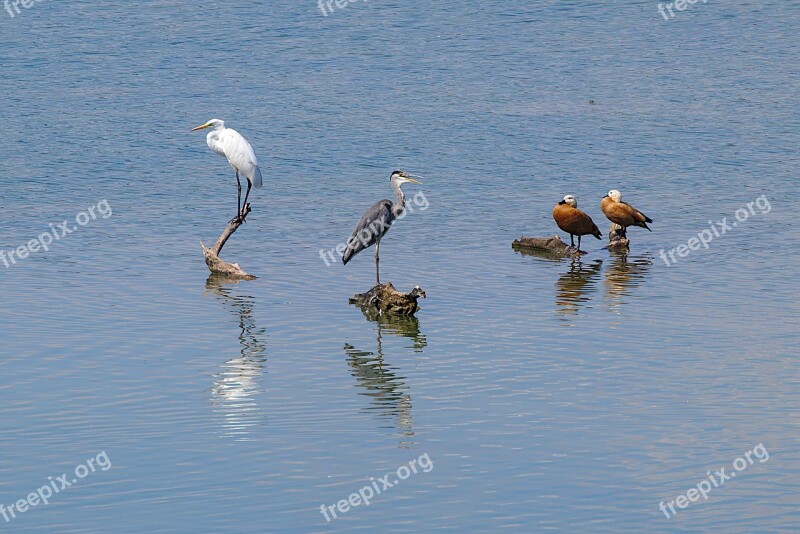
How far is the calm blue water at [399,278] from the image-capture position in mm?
14312

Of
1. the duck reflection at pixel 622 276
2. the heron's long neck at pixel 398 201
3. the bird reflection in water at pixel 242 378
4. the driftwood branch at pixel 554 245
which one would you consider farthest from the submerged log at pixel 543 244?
the bird reflection in water at pixel 242 378

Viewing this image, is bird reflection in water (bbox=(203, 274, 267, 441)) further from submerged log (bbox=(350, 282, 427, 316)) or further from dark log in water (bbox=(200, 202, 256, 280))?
submerged log (bbox=(350, 282, 427, 316))

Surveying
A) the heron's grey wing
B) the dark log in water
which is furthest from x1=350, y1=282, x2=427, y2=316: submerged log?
the dark log in water

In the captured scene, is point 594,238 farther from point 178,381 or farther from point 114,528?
point 114,528

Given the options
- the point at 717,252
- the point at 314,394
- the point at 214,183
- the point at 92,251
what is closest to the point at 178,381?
the point at 314,394

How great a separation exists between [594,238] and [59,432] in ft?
60.8

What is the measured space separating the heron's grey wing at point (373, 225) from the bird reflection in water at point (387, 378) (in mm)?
1722

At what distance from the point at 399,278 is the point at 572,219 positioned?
4719mm

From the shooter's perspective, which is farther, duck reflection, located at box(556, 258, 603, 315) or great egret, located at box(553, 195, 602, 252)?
great egret, located at box(553, 195, 602, 252)

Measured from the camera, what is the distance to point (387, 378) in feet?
60.8

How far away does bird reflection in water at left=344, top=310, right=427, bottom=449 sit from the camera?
16375 mm

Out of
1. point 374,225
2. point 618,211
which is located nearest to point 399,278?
point 374,225

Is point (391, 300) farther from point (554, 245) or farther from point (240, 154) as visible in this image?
point (554, 245)

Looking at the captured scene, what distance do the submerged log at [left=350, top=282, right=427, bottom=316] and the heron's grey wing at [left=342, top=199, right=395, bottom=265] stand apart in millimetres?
1397
